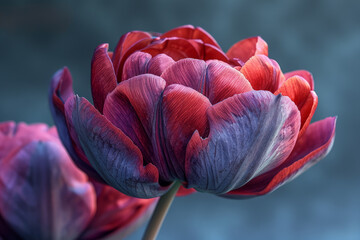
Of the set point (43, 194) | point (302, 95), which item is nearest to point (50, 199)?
point (43, 194)

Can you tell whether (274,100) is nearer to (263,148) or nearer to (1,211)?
(263,148)

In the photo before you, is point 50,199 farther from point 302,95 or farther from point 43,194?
point 302,95

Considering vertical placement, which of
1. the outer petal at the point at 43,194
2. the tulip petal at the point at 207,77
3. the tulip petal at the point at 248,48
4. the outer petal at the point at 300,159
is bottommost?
the outer petal at the point at 43,194

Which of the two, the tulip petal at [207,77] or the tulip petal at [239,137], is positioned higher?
the tulip petal at [207,77]

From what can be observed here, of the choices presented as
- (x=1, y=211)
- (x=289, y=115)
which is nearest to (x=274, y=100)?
(x=289, y=115)
